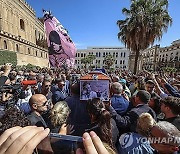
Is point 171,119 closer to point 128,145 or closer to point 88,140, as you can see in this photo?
point 128,145

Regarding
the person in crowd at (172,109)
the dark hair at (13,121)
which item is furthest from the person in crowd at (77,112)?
the dark hair at (13,121)

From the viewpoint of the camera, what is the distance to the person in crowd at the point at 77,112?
344 cm

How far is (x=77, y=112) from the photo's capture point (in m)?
3.76

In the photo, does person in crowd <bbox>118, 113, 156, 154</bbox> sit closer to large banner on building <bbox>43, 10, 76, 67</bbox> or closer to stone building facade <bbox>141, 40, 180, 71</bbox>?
large banner on building <bbox>43, 10, 76, 67</bbox>

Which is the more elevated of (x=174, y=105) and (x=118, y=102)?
(x=174, y=105)

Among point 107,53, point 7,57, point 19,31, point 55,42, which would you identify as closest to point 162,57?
point 107,53

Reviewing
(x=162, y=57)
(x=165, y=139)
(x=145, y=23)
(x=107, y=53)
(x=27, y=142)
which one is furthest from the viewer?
(x=107, y=53)

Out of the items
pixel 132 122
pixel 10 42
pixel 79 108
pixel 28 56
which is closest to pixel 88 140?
pixel 132 122

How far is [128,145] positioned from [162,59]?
80826 mm

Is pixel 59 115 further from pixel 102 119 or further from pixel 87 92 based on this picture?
pixel 87 92

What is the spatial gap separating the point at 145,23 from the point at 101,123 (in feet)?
54.9

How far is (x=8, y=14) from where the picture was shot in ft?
127

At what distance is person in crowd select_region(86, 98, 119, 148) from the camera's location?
202cm

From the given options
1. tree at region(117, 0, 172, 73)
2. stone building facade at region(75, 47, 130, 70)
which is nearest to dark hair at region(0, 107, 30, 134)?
tree at region(117, 0, 172, 73)
